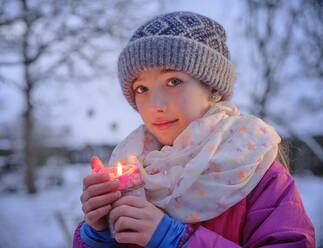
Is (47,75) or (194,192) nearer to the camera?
(194,192)

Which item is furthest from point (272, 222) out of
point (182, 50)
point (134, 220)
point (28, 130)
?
point (28, 130)

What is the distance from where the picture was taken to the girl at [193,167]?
79cm

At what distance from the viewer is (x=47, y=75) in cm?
764

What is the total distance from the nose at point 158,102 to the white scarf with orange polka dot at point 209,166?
137 millimetres

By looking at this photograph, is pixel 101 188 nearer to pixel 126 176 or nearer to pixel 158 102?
pixel 126 176

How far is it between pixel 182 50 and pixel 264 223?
0.73 m

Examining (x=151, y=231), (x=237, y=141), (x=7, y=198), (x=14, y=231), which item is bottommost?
(x=7, y=198)

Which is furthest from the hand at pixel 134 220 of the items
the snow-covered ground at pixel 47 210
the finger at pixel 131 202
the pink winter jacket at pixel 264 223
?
the snow-covered ground at pixel 47 210

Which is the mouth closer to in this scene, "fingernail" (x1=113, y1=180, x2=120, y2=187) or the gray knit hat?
the gray knit hat

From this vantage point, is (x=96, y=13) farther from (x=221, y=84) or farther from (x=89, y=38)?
(x=221, y=84)

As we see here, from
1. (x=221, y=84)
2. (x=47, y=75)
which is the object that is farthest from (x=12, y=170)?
(x=221, y=84)

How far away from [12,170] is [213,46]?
986 cm

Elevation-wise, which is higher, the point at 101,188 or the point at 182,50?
the point at 182,50

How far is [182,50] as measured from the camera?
999 mm
